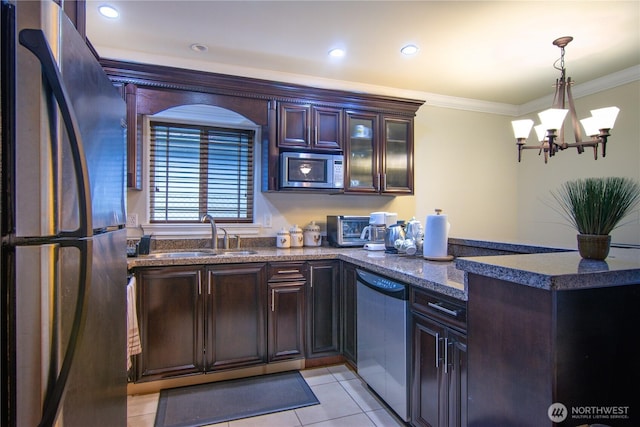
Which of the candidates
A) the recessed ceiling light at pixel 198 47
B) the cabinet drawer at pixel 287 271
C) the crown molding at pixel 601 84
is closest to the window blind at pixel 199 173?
the recessed ceiling light at pixel 198 47

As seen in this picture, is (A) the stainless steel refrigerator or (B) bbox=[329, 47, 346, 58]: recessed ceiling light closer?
(A) the stainless steel refrigerator

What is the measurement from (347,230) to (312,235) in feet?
1.10

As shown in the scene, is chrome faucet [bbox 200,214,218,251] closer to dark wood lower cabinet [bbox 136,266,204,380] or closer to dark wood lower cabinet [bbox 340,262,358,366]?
dark wood lower cabinet [bbox 136,266,204,380]

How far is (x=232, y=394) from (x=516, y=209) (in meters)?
3.91

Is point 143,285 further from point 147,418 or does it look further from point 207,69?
point 207,69

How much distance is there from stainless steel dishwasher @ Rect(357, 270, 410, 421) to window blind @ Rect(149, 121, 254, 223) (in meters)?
1.50

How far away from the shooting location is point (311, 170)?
121 inches

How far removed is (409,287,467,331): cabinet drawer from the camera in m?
1.50

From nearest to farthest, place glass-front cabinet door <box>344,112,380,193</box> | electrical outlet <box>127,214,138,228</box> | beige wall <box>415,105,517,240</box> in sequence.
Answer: electrical outlet <box>127,214,138,228</box> → glass-front cabinet door <box>344,112,380,193</box> → beige wall <box>415,105,517,240</box>

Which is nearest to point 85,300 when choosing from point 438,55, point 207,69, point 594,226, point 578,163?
point 594,226

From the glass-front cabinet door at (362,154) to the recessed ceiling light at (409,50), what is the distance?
655 mm

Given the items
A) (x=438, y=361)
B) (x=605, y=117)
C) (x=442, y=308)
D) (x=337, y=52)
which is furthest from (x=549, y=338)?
(x=337, y=52)

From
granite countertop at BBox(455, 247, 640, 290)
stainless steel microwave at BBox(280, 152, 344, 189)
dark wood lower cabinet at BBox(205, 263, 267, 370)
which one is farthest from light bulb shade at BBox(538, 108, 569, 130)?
dark wood lower cabinet at BBox(205, 263, 267, 370)

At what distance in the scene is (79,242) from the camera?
0.81 meters
